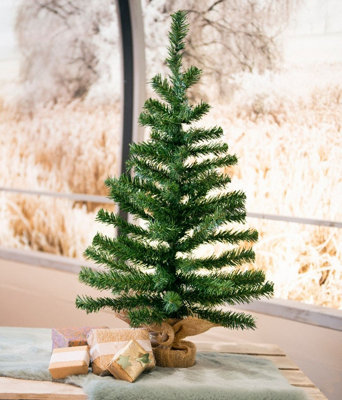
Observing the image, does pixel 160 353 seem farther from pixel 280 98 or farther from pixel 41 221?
pixel 41 221

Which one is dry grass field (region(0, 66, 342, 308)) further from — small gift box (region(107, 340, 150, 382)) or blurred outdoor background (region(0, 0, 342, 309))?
small gift box (region(107, 340, 150, 382))

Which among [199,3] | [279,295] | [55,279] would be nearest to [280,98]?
[199,3]

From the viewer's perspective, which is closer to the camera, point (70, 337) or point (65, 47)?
point (70, 337)

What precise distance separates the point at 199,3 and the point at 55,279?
166cm

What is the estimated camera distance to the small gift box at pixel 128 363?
126 centimetres

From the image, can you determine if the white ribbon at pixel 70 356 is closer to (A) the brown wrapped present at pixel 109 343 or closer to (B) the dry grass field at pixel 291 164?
(A) the brown wrapped present at pixel 109 343

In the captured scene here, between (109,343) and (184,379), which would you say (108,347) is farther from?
(184,379)

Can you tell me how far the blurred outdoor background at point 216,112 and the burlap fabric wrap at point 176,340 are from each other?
4.76 feet

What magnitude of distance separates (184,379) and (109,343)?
0.18 meters

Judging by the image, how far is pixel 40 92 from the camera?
3.88 meters

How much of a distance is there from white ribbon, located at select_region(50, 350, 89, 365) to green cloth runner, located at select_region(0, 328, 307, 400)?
0.03m

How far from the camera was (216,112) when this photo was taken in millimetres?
3121

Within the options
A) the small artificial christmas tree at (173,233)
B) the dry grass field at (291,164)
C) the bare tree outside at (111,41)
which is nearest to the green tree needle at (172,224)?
the small artificial christmas tree at (173,233)

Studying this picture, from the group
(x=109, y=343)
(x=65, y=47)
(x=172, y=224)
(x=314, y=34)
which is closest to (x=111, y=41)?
(x=65, y=47)
